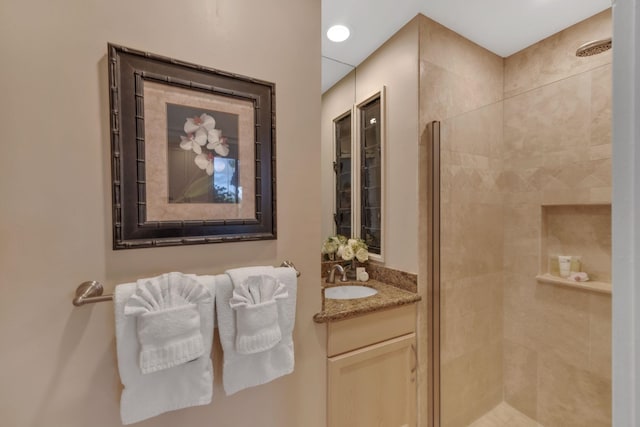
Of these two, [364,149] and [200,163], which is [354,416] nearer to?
[200,163]

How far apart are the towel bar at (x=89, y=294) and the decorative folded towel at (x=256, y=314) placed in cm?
36

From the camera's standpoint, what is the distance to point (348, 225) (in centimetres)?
216

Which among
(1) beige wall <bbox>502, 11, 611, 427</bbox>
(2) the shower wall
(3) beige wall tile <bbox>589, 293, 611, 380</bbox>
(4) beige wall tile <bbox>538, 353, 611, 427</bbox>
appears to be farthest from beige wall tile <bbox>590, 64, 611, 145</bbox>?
(4) beige wall tile <bbox>538, 353, 611, 427</bbox>

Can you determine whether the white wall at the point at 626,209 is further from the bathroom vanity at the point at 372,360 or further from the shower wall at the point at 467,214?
the shower wall at the point at 467,214

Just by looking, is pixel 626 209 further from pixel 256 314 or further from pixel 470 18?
pixel 470 18

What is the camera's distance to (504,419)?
1826 mm

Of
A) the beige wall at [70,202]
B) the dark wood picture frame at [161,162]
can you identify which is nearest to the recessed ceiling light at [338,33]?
the beige wall at [70,202]

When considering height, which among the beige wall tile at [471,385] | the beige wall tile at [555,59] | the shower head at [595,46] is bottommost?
the beige wall tile at [471,385]

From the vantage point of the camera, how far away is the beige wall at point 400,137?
63.4 inches

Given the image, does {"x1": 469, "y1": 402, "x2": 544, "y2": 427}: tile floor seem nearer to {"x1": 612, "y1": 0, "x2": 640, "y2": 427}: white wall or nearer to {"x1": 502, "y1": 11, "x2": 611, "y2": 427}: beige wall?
{"x1": 502, "y1": 11, "x2": 611, "y2": 427}: beige wall

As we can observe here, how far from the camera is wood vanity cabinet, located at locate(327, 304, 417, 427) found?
128cm

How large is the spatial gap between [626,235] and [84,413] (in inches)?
51.0

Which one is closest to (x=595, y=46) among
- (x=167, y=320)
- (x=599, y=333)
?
(x=599, y=333)

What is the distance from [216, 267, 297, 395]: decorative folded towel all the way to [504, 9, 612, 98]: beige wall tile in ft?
6.48
